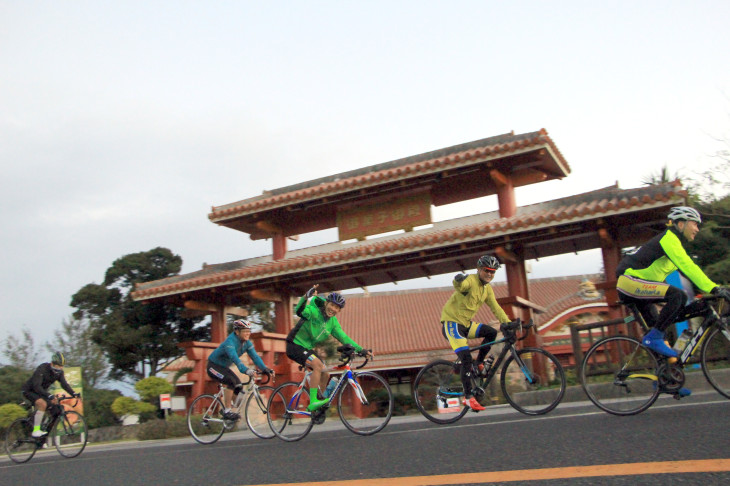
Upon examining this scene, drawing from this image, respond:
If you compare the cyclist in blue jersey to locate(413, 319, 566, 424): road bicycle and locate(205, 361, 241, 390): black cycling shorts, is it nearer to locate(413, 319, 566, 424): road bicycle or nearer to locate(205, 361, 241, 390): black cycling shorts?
locate(205, 361, 241, 390): black cycling shorts

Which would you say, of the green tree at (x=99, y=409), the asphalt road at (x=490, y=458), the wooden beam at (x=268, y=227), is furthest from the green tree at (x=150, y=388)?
the asphalt road at (x=490, y=458)

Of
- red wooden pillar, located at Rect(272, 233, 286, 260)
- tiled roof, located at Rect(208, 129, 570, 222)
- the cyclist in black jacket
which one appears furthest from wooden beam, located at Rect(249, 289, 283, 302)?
the cyclist in black jacket

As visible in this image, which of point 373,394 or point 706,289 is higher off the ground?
point 706,289

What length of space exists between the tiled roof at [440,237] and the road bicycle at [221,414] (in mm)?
6895

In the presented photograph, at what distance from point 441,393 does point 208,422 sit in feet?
12.5

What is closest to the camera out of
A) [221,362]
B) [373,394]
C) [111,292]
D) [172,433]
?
[373,394]

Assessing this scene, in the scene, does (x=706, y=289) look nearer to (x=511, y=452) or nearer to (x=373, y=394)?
(x=511, y=452)

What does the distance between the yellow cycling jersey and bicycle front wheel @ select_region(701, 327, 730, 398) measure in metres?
2.12

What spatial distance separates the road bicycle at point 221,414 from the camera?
8.54m

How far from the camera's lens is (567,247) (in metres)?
15.6

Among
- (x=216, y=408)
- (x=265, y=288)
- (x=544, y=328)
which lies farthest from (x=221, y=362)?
(x=544, y=328)

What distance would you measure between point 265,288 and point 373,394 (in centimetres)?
1140

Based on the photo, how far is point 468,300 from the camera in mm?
7336

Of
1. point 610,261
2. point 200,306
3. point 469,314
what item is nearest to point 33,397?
point 469,314
